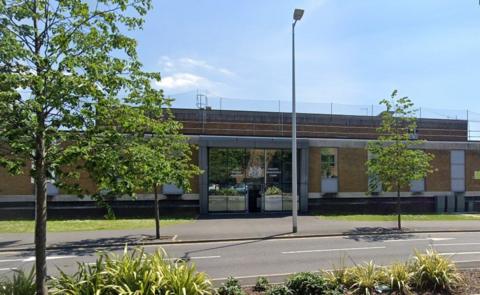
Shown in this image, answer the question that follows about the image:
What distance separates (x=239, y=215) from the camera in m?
26.0

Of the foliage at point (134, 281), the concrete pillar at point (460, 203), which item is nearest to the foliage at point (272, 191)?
the concrete pillar at point (460, 203)

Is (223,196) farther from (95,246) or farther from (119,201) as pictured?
(95,246)

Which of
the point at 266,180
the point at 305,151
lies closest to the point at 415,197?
the point at 305,151

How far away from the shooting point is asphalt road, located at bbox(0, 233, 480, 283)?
11711mm

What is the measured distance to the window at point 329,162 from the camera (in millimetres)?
28781

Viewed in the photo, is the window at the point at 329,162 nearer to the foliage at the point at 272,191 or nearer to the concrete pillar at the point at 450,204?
the foliage at the point at 272,191

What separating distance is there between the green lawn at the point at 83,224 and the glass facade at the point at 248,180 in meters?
3.27

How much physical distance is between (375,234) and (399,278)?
494 inches

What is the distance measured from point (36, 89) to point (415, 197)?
29.4 meters

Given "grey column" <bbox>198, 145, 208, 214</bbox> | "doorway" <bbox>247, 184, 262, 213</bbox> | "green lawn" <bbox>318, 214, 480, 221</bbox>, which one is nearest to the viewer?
"green lawn" <bbox>318, 214, 480, 221</bbox>

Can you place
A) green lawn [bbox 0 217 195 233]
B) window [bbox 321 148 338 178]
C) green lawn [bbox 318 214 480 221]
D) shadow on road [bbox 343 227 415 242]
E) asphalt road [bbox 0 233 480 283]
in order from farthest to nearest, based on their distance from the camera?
window [bbox 321 148 338 178], green lawn [bbox 318 214 480 221], green lawn [bbox 0 217 195 233], shadow on road [bbox 343 227 415 242], asphalt road [bbox 0 233 480 283]

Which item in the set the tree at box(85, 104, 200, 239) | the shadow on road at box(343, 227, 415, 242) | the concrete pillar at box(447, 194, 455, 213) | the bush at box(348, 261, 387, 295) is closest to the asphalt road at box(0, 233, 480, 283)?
the shadow on road at box(343, 227, 415, 242)

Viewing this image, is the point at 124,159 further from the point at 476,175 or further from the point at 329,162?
the point at 476,175

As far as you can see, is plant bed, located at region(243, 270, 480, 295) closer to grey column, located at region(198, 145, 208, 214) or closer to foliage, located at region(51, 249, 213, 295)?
foliage, located at region(51, 249, 213, 295)
